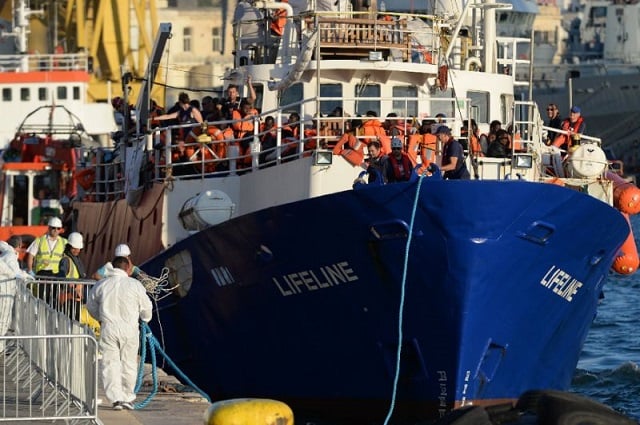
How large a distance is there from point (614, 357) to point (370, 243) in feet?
44.2

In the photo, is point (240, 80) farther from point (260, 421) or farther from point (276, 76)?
point (260, 421)

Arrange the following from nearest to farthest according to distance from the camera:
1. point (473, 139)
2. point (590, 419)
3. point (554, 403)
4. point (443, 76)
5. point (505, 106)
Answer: point (590, 419), point (554, 403), point (473, 139), point (443, 76), point (505, 106)

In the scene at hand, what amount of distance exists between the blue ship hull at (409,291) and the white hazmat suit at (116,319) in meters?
3.84

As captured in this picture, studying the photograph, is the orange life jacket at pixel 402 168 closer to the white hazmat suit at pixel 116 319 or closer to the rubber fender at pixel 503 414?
the white hazmat suit at pixel 116 319

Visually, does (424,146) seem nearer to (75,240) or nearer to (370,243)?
(370,243)

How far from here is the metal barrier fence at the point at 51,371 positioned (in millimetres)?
16047

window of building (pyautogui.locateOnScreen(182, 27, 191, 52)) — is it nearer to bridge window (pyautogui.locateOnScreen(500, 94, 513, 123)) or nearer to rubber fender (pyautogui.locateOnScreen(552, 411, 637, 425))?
bridge window (pyautogui.locateOnScreen(500, 94, 513, 123))

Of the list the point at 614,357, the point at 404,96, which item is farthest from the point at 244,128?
the point at 614,357

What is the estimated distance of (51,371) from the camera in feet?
58.0

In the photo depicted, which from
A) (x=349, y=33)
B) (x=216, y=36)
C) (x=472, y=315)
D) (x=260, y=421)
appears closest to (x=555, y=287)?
(x=472, y=315)

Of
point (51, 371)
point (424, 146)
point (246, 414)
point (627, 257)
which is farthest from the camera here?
point (627, 257)

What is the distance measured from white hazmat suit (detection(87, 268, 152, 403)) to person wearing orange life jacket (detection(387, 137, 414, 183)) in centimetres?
442

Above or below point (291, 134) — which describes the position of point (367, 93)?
above

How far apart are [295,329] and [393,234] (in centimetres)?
235
